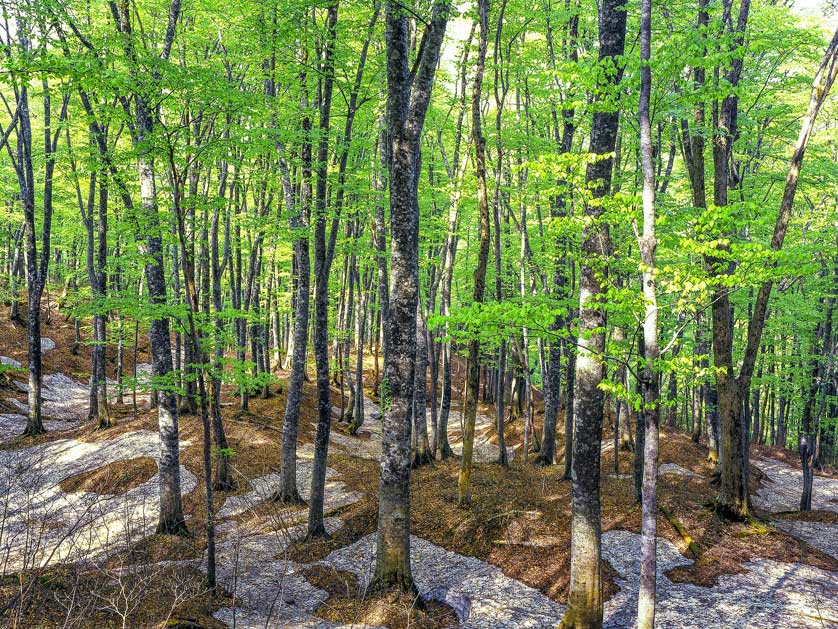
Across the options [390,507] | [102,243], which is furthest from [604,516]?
[102,243]

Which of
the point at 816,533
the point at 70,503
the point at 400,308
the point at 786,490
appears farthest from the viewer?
the point at 786,490

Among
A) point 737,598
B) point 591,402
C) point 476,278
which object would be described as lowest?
point 737,598

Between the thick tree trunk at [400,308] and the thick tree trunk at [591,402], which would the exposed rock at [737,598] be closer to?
the thick tree trunk at [591,402]

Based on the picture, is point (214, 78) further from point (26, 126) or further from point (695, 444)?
point (695, 444)

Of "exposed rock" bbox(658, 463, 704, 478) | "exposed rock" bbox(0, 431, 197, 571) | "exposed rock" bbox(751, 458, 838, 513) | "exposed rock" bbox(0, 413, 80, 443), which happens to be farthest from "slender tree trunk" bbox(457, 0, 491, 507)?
"exposed rock" bbox(0, 413, 80, 443)

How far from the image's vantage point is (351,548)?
10.1 meters

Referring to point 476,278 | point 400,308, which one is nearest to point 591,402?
point 400,308

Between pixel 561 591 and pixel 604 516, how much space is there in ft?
11.7

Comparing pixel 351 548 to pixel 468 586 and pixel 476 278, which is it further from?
pixel 476 278

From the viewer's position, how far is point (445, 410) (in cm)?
1655

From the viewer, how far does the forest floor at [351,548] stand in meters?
7.15

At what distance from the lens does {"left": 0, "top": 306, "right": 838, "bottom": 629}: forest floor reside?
7152mm

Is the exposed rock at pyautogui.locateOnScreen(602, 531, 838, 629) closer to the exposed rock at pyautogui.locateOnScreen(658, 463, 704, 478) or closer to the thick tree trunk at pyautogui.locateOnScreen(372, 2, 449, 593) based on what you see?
the thick tree trunk at pyautogui.locateOnScreen(372, 2, 449, 593)

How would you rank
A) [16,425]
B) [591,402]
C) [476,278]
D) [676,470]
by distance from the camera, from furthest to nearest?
[16,425] → [676,470] → [476,278] → [591,402]
